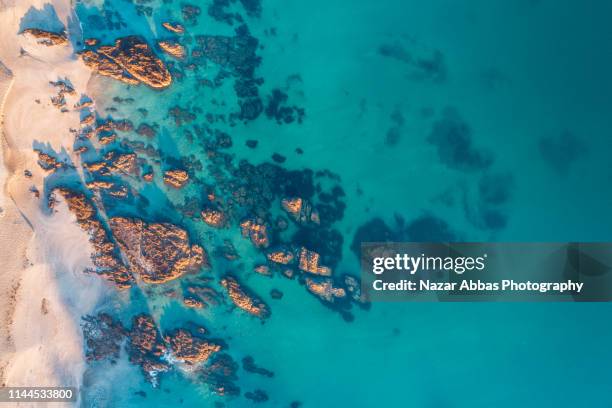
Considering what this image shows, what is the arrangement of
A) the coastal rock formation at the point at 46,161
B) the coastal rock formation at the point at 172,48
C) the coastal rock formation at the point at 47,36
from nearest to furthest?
the coastal rock formation at the point at 47,36
the coastal rock formation at the point at 46,161
the coastal rock formation at the point at 172,48

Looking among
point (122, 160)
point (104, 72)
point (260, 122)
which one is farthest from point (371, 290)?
point (104, 72)

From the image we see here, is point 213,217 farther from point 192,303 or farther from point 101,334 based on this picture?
point 101,334

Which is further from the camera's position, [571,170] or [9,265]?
[571,170]

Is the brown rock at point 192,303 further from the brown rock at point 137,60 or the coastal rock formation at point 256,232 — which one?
the brown rock at point 137,60

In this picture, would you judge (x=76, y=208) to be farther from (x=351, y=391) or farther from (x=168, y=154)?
(x=351, y=391)

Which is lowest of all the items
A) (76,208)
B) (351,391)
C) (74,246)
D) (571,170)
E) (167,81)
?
(351,391)

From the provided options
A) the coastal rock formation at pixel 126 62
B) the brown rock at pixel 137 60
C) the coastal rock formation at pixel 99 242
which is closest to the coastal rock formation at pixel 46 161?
the coastal rock formation at pixel 99 242

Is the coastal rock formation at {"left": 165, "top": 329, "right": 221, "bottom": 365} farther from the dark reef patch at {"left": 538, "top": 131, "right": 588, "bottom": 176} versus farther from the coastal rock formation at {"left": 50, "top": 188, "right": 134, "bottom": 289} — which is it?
the dark reef patch at {"left": 538, "top": 131, "right": 588, "bottom": 176}
